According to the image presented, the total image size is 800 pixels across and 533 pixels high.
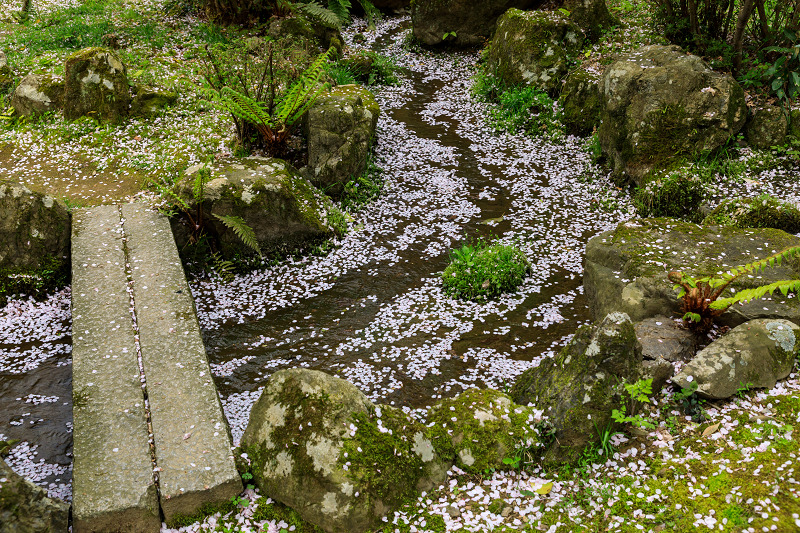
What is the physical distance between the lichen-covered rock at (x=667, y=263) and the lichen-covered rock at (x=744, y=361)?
0.58 m

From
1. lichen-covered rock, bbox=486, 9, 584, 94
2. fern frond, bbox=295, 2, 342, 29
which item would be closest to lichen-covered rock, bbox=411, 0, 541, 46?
lichen-covered rock, bbox=486, 9, 584, 94

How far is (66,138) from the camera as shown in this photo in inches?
345

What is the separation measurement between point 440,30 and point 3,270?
11569 mm

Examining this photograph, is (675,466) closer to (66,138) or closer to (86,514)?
(86,514)

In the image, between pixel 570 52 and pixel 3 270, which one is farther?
pixel 570 52

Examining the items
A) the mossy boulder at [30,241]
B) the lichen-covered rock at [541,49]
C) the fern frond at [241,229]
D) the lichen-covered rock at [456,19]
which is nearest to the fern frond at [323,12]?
the lichen-covered rock at [456,19]

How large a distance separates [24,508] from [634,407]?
4.02 meters

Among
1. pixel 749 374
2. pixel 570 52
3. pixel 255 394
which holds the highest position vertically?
pixel 570 52

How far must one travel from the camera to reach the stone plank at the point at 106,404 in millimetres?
3547

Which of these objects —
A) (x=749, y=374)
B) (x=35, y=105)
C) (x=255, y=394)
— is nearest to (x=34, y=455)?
(x=255, y=394)

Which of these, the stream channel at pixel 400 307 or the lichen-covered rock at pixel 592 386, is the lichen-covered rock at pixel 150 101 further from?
Answer: the lichen-covered rock at pixel 592 386

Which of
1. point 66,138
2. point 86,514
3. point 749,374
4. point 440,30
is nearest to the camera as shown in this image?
point 86,514

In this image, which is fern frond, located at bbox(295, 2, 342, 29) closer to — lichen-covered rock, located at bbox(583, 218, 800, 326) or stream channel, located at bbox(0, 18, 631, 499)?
stream channel, located at bbox(0, 18, 631, 499)

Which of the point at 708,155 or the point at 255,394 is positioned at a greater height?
the point at 708,155
